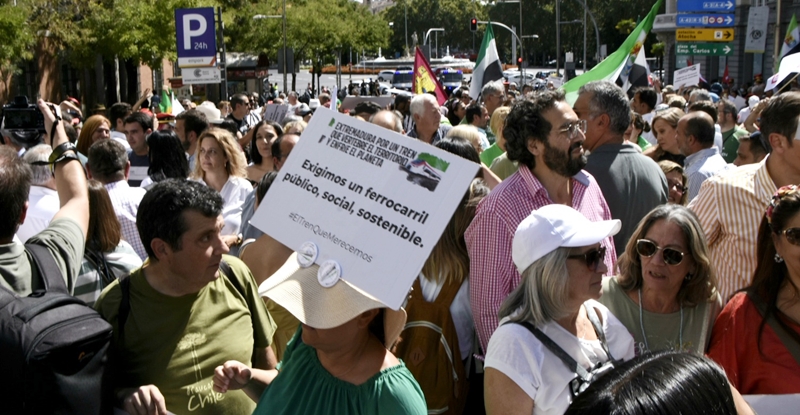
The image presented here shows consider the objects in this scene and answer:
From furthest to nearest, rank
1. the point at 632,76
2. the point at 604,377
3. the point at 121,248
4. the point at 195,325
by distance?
the point at 632,76
the point at 121,248
the point at 195,325
the point at 604,377

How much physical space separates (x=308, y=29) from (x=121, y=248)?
44690 millimetres

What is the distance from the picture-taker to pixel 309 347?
8.75 feet

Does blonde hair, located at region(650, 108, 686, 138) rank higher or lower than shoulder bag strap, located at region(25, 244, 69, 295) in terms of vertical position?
higher

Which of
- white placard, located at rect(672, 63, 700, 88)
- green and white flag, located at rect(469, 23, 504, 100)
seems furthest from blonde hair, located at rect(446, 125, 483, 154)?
white placard, located at rect(672, 63, 700, 88)

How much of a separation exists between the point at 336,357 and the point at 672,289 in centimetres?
147

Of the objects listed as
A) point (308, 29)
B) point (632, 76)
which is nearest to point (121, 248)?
point (632, 76)

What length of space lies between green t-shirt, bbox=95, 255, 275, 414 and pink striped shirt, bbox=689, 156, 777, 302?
85.1 inches

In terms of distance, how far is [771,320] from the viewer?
2.97 metres

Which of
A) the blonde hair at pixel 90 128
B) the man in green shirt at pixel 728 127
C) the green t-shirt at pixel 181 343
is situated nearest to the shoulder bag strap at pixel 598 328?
the green t-shirt at pixel 181 343

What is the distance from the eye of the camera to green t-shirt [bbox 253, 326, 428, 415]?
244cm

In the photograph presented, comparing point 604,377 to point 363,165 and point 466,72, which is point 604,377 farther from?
point 466,72

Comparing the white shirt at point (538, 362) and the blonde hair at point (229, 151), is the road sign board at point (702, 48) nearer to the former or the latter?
the blonde hair at point (229, 151)

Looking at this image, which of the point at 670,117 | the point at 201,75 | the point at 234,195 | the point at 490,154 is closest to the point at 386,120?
the point at 490,154

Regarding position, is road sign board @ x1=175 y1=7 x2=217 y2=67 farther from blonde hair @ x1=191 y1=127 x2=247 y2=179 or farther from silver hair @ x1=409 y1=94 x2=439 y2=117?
blonde hair @ x1=191 y1=127 x2=247 y2=179
